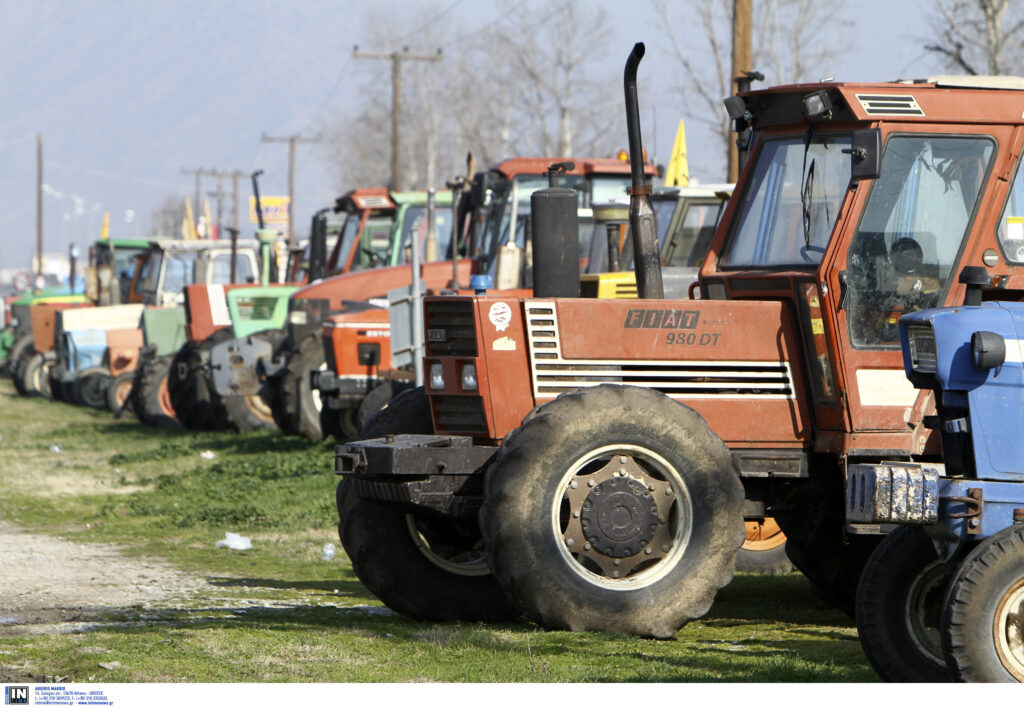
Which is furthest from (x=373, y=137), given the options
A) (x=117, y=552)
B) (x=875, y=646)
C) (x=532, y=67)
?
(x=875, y=646)

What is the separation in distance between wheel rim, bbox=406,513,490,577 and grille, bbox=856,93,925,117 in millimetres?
2711

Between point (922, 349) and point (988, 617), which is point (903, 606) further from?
point (922, 349)

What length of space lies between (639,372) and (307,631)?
73.6 inches

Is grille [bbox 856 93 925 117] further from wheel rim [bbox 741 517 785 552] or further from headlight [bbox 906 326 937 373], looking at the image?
wheel rim [bbox 741 517 785 552]

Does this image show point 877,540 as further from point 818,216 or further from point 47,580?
point 47,580

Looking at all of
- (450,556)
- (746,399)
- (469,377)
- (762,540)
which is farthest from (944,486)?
(762,540)

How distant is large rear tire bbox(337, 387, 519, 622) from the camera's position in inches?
300

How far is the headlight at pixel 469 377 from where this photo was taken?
7410 mm

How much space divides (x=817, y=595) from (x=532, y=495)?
231cm

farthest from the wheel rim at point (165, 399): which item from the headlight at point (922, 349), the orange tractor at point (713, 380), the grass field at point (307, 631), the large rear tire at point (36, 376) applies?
the headlight at point (922, 349)

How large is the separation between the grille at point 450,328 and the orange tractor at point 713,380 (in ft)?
0.03

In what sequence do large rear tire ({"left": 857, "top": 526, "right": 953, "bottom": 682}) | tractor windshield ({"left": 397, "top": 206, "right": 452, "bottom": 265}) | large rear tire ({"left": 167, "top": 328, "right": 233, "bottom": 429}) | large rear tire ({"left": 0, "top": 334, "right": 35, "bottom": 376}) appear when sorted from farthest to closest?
large rear tire ({"left": 0, "top": 334, "right": 35, "bottom": 376}) → large rear tire ({"left": 167, "top": 328, "right": 233, "bottom": 429}) → tractor windshield ({"left": 397, "top": 206, "right": 452, "bottom": 265}) → large rear tire ({"left": 857, "top": 526, "right": 953, "bottom": 682})

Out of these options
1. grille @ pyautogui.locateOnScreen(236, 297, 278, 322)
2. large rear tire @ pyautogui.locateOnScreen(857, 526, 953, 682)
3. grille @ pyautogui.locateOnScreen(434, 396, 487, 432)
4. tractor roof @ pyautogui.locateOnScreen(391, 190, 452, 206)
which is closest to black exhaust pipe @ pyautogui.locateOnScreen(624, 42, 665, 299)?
grille @ pyautogui.locateOnScreen(434, 396, 487, 432)

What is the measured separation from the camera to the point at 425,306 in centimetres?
769
